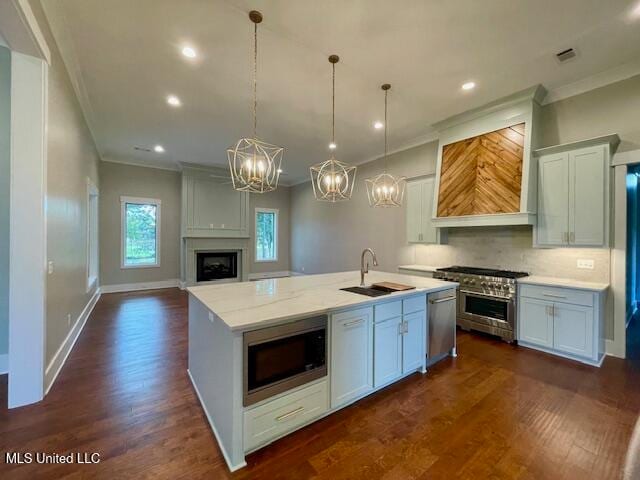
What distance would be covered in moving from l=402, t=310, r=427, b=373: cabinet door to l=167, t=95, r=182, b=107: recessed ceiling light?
402 centimetres

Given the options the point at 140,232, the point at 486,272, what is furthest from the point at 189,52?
the point at 140,232

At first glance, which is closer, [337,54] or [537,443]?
[537,443]

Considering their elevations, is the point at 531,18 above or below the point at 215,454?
above

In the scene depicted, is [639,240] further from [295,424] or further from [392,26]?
[295,424]

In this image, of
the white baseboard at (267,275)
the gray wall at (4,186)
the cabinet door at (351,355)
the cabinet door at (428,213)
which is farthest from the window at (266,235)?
the cabinet door at (351,355)

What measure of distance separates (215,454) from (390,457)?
1128 mm

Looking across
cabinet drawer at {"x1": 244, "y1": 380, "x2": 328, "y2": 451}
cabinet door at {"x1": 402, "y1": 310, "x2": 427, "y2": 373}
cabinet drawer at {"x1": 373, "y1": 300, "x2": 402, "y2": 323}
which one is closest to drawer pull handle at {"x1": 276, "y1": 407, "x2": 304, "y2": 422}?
cabinet drawer at {"x1": 244, "y1": 380, "x2": 328, "y2": 451}

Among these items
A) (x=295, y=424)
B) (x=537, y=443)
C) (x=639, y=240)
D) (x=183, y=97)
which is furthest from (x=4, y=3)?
(x=639, y=240)

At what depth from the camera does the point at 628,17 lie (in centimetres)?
238

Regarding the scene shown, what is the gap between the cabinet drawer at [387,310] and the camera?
238 cm

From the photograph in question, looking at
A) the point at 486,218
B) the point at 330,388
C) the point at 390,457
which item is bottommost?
the point at 390,457

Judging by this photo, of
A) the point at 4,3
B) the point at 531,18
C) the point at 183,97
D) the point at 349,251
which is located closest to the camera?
the point at 4,3

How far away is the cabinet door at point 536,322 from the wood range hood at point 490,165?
3.34 feet

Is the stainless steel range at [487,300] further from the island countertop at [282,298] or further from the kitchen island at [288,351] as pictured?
the kitchen island at [288,351]
